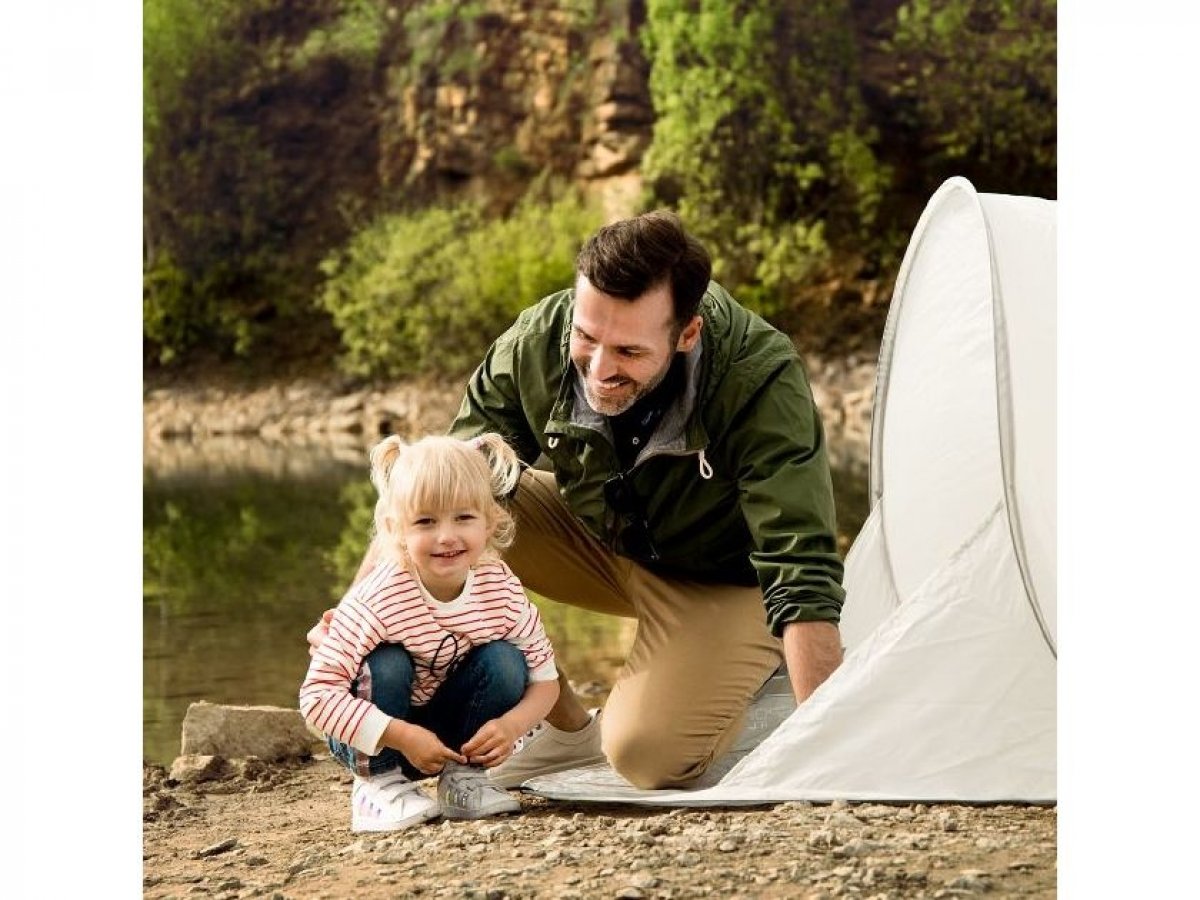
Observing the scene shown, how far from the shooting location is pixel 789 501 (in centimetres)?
273

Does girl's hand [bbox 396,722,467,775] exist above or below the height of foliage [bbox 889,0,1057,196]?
below

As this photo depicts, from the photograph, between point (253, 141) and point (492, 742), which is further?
point (253, 141)

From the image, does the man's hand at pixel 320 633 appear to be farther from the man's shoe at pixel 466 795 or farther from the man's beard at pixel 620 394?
the man's beard at pixel 620 394

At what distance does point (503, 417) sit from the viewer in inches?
121

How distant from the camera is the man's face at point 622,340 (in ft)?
9.00

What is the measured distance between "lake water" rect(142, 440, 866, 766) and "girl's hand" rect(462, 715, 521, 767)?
1.36m

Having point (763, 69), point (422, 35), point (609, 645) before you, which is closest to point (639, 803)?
point (609, 645)

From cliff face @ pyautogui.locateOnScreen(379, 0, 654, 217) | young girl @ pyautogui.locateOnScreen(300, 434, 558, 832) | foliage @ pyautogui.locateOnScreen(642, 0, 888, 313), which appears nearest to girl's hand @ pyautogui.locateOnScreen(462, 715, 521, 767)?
young girl @ pyautogui.locateOnScreen(300, 434, 558, 832)

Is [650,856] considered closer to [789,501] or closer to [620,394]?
[789,501]

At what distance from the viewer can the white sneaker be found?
262 centimetres

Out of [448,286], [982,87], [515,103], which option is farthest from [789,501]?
[515,103]

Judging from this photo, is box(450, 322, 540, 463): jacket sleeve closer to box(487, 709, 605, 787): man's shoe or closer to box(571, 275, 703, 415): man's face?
box(571, 275, 703, 415): man's face

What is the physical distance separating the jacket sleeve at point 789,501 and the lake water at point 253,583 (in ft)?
5.42

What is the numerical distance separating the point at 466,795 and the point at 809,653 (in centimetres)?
59
